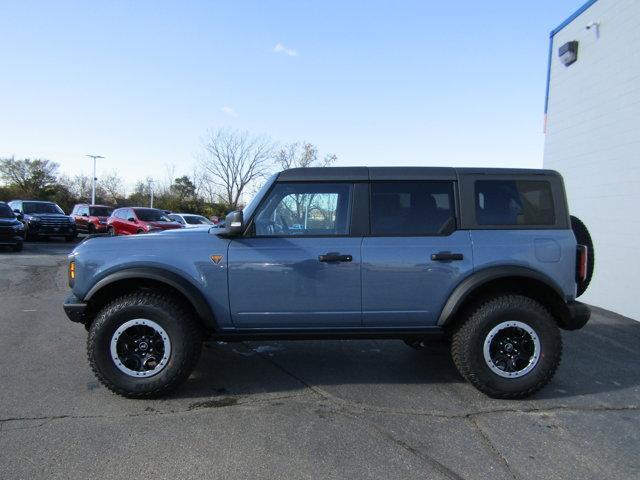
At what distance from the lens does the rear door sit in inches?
157

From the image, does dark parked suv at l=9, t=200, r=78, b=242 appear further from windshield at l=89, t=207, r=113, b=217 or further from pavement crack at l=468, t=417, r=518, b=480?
pavement crack at l=468, t=417, r=518, b=480

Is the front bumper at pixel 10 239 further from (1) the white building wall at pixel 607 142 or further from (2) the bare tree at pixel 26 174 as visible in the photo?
(2) the bare tree at pixel 26 174

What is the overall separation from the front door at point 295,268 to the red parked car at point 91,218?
71.8ft

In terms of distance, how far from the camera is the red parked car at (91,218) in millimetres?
23938

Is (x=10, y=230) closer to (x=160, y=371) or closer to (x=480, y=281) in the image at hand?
(x=160, y=371)

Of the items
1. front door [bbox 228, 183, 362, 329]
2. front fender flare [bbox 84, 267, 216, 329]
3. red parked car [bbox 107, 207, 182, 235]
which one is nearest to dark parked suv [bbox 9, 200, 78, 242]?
red parked car [bbox 107, 207, 182, 235]

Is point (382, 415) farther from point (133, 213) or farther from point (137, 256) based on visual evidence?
point (133, 213)

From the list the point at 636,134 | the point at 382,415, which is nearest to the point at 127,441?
the point at 382,415

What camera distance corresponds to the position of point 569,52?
9.02 m

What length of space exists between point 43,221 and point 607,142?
19.9 meters

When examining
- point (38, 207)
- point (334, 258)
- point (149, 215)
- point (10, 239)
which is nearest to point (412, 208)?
point (334, 258)

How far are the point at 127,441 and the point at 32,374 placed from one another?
6.24 ft

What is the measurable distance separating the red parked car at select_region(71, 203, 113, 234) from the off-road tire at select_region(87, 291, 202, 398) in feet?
70.6

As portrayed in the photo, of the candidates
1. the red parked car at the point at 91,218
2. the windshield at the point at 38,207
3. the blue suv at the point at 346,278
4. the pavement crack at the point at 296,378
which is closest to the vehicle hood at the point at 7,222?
the windshield at the point at 38,207
